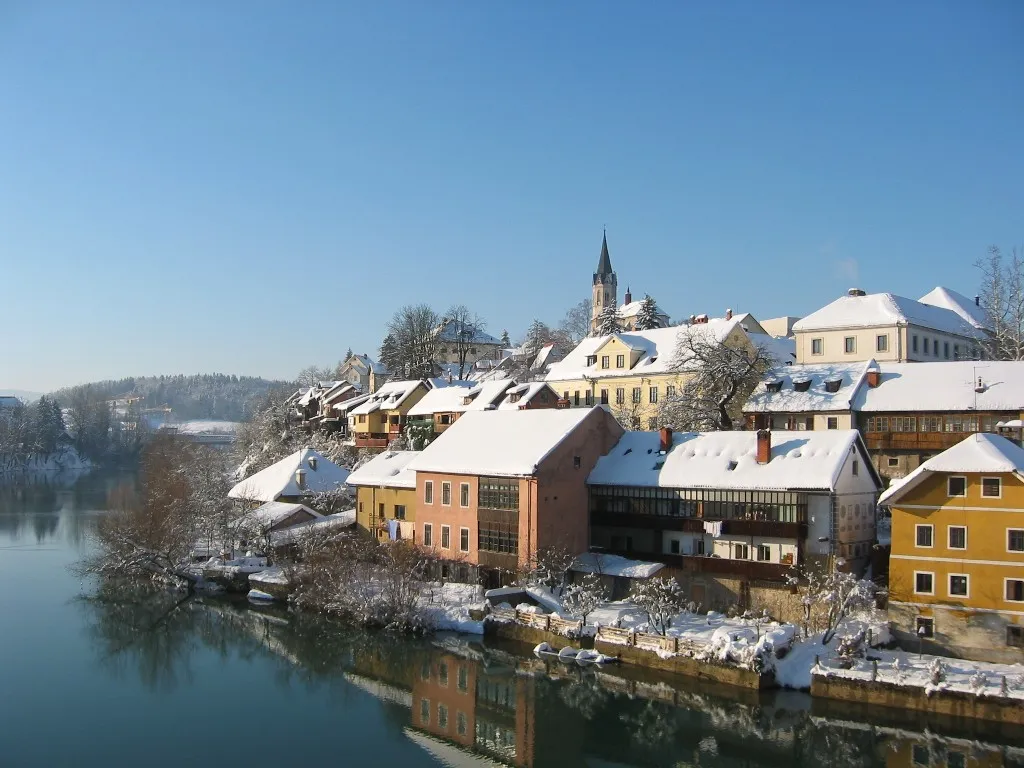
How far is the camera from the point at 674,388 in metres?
55.2

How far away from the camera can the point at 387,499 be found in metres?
45.5

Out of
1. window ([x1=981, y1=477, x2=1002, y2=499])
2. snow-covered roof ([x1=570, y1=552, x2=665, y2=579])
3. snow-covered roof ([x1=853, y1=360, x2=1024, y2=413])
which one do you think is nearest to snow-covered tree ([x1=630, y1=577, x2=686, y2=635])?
snow-covered roof ([x1=570, y1=552, x2=665, y2=579])

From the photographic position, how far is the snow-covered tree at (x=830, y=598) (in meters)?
28.9

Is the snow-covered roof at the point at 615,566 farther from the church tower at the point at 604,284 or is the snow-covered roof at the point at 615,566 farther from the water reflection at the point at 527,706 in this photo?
the church tower at the point at 604,284

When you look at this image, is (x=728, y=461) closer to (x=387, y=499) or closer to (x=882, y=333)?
(x=387, y=499)

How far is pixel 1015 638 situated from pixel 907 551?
153 inches

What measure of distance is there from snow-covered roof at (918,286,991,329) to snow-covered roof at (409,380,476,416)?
1239 inches

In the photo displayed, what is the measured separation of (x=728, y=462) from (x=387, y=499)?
1758 centimetres

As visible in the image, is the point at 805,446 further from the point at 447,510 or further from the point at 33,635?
the point at 33,635

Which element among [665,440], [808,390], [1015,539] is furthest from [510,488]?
[1015,539]

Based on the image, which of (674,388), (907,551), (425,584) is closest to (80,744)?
(425,584)

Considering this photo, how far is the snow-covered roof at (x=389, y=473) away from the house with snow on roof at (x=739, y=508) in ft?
33.7

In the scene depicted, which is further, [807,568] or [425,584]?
[425,584]

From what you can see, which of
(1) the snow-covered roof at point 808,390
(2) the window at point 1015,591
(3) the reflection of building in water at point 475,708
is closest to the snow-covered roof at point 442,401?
(1) the snow-covered roof at point 808,390
